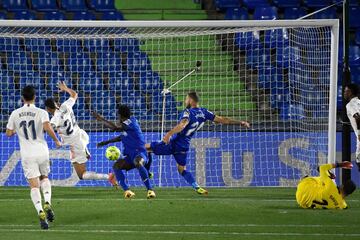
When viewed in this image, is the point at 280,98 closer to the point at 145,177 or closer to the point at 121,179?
the point at 121,179

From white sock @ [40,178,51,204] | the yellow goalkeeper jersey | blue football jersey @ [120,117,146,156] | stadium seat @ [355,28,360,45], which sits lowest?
the yellow goalkeeper jersey

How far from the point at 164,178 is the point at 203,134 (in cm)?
121

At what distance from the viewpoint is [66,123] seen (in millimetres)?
19141

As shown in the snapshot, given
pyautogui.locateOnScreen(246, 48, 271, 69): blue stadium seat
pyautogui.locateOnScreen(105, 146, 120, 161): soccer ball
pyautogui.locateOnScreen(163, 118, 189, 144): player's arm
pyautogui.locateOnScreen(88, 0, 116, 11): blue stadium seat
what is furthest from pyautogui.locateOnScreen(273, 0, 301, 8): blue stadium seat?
pyautogui.locateOnScreen(163, 118, 189, 144): player's arm

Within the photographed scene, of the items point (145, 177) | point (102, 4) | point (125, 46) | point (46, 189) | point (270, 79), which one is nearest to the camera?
point (46, 189)

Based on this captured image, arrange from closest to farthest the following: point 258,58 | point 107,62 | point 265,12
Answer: point 258,58 → point 107,62 → point 265,12

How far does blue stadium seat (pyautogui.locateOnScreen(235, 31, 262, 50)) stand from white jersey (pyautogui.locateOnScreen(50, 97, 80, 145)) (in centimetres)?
414

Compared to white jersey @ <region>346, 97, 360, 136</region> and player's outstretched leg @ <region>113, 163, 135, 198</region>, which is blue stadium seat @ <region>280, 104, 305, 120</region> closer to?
white jersey @ <region>346, 97, 360, 136</region>

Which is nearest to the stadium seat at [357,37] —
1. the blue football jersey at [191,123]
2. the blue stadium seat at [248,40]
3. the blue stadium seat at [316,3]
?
the blue stadium seat at [316,3]

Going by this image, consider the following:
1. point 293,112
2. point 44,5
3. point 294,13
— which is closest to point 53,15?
point 44,5

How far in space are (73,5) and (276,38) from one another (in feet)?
20.8

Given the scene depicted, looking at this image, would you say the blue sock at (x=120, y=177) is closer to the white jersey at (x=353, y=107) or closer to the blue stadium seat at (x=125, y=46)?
the white jersey at (x=353, y=107)

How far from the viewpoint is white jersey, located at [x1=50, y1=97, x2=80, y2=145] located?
1892cm

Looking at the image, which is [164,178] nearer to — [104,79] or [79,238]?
[104,79]
